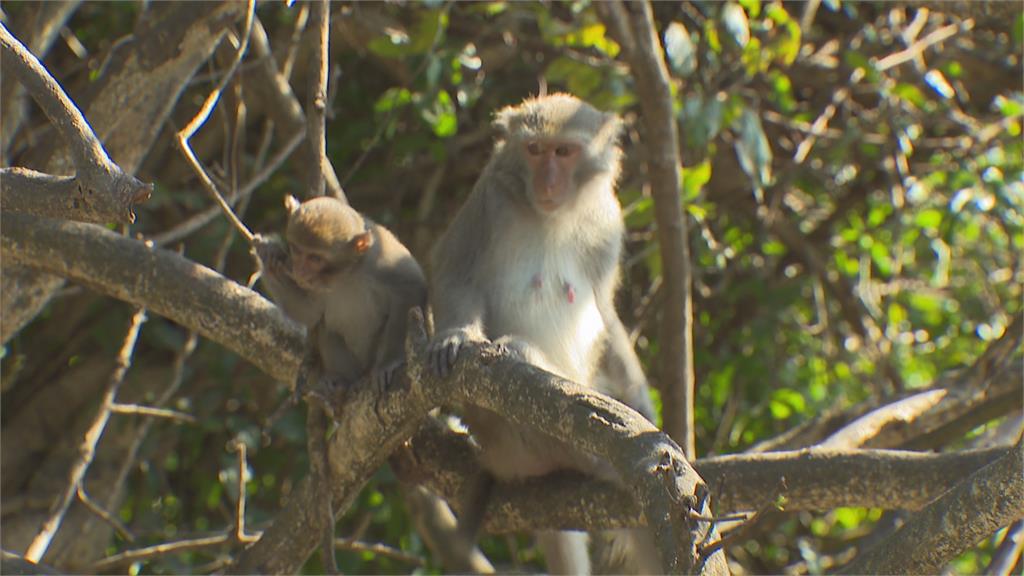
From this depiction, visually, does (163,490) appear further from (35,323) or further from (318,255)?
(318,255)

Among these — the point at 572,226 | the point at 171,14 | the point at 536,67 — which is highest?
the point at 536,67

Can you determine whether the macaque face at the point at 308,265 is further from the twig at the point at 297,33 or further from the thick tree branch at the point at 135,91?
the twig at the point at 297,33

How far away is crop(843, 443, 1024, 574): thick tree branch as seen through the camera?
2.84 m

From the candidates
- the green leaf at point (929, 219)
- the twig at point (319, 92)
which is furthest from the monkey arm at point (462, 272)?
the green leaf at point (929, 219)

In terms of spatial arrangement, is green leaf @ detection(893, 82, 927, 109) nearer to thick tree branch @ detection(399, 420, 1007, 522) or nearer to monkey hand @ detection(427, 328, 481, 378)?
thick tree branch @ detection(399, 420, 1007, 522)

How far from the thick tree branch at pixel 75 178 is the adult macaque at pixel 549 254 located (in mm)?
1718

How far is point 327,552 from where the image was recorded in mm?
3711

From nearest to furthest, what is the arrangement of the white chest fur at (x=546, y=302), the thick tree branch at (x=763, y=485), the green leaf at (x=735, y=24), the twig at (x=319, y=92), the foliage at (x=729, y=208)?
the thick tree branch at (x=763, y=485) → the twig at (x=319, y=92) → the white chest fur at (x=546, y=302) → the green leaf at (x=735, y=24) → the foliage at (x=729, y=208)

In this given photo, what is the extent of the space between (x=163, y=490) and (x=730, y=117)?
11.2 ft

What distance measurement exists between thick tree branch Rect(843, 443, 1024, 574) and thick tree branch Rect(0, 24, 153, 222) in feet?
6.57

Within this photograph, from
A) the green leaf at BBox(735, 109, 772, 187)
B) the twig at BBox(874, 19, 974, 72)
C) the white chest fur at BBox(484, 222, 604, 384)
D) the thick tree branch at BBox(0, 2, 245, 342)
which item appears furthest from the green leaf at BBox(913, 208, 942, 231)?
the thick tree branch at BBox(0, 2, 245, 342)

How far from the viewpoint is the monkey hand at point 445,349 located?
11.8ft

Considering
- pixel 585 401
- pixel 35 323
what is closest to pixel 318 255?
pixel 585 401

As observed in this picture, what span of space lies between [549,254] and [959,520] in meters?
2.09
